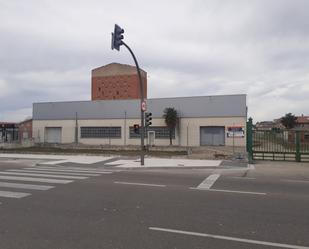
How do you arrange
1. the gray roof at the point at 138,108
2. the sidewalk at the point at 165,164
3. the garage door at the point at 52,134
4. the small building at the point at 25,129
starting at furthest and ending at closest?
1. the small building at the point at 25,129
2. the garage door at the point at 52,134
3. the gray roof at the point at 138,108
4. the sidewalk at the point at 165,164

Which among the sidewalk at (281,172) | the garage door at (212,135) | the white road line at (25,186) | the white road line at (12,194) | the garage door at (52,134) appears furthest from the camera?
the garage door at (52,134)

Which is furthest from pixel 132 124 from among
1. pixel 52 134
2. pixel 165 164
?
pixel 165 164

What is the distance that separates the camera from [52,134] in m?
55.6

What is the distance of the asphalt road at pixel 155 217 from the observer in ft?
19.2

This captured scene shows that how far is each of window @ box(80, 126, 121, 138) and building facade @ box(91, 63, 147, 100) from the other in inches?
2649

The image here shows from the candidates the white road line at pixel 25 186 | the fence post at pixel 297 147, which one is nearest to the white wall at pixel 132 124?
the fence post at pixel 297 147

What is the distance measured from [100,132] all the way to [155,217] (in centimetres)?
4541

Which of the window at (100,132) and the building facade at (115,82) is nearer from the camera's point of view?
the window at (100,132)

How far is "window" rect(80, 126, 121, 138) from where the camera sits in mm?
51312

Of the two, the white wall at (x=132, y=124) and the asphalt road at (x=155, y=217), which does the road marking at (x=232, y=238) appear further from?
the white wall at (x=132, y=124)

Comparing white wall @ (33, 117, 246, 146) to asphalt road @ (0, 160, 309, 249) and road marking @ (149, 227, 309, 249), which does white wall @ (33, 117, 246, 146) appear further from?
road marking @ (149, 227, 309, 249)

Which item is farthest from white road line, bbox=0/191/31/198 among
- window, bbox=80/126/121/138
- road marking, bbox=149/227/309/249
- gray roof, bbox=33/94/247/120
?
window, bbox=80/126/121/138

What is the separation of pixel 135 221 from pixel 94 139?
45.6 metres

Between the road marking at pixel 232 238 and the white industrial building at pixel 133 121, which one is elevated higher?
the white industrial building at pixel 133 121
